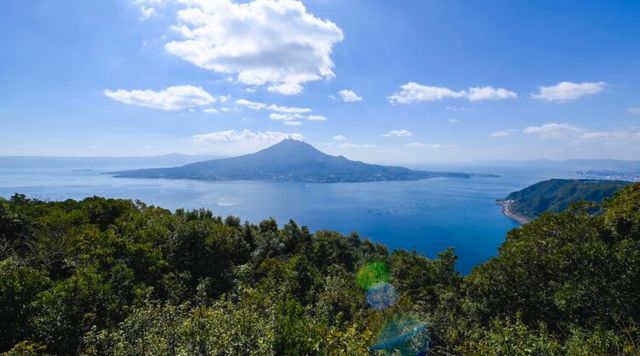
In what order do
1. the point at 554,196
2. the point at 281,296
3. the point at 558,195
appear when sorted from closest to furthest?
the point at 281,296 → the point at 558,195 → the point at 554,196

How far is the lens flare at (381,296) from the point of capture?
2270cm

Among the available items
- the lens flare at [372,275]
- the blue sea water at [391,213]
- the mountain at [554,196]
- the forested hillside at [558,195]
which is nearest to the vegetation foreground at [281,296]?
the lens flare at [372,275]

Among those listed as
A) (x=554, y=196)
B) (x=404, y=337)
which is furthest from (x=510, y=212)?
(x=404, y=337)

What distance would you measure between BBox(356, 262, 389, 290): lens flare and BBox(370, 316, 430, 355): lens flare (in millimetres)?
13681

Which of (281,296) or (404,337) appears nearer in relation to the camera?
(404,337)

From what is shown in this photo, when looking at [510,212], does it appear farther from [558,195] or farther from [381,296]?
[381,296]

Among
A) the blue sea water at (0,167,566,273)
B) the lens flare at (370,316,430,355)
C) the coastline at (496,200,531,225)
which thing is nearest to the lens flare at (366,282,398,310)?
the lens flare at (370,316,430,355)

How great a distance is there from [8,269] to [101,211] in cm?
1659

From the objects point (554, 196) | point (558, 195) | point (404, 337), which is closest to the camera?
point (404, 337)

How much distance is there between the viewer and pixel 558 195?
116 m

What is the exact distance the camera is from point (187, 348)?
23.4 ft

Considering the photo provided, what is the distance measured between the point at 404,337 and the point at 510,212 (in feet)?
398

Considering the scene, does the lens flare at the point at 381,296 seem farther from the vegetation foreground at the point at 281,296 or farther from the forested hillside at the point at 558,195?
the forested hillside at the point at 558,195

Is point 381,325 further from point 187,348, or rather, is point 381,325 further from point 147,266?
point 147,266
